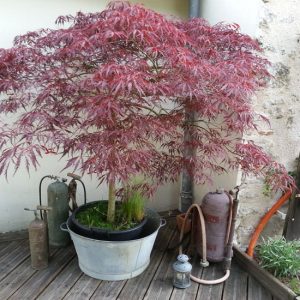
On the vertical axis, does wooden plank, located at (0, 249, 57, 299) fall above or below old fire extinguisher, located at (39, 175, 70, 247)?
below

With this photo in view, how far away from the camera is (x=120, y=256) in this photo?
1.89m

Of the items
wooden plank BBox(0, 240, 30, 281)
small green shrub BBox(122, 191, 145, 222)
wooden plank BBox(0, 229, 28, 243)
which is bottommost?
wooden plank BBox(0, 240, 30, 281)

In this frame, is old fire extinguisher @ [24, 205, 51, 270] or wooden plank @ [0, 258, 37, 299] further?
old fire extinguisher @ [24, 205, 51, 270]

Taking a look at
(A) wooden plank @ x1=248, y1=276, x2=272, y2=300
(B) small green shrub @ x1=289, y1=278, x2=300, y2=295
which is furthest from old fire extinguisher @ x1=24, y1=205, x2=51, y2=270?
(B) small green shrub @ x1=289, y1=278, x2=300, y2=295

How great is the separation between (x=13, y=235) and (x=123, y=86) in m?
1.69

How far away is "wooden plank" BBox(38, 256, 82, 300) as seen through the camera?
180cm

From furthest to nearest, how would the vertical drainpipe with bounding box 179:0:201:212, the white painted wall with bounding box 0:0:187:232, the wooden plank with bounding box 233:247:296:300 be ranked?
the vertical drainpipe with bounding box 179:0:201:212 → the white painted wall with bounding box 0:0:187:232 → the wooden plank with bounding box 233:247:296:300

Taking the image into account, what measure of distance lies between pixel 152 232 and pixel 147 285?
32cm

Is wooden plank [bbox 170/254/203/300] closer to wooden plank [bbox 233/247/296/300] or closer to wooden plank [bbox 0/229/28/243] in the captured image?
wooden plank [bbox 233/247/296/300]

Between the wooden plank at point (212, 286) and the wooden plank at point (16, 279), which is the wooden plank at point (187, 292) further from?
the wooden plank at point (16, 279)

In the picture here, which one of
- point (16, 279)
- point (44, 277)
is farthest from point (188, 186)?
point (16, 279)

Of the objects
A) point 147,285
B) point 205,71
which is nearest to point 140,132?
point 205,71

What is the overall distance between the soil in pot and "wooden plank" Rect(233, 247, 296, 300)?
0.73 meters

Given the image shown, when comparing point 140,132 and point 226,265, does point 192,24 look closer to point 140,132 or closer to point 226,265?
point 140,132
